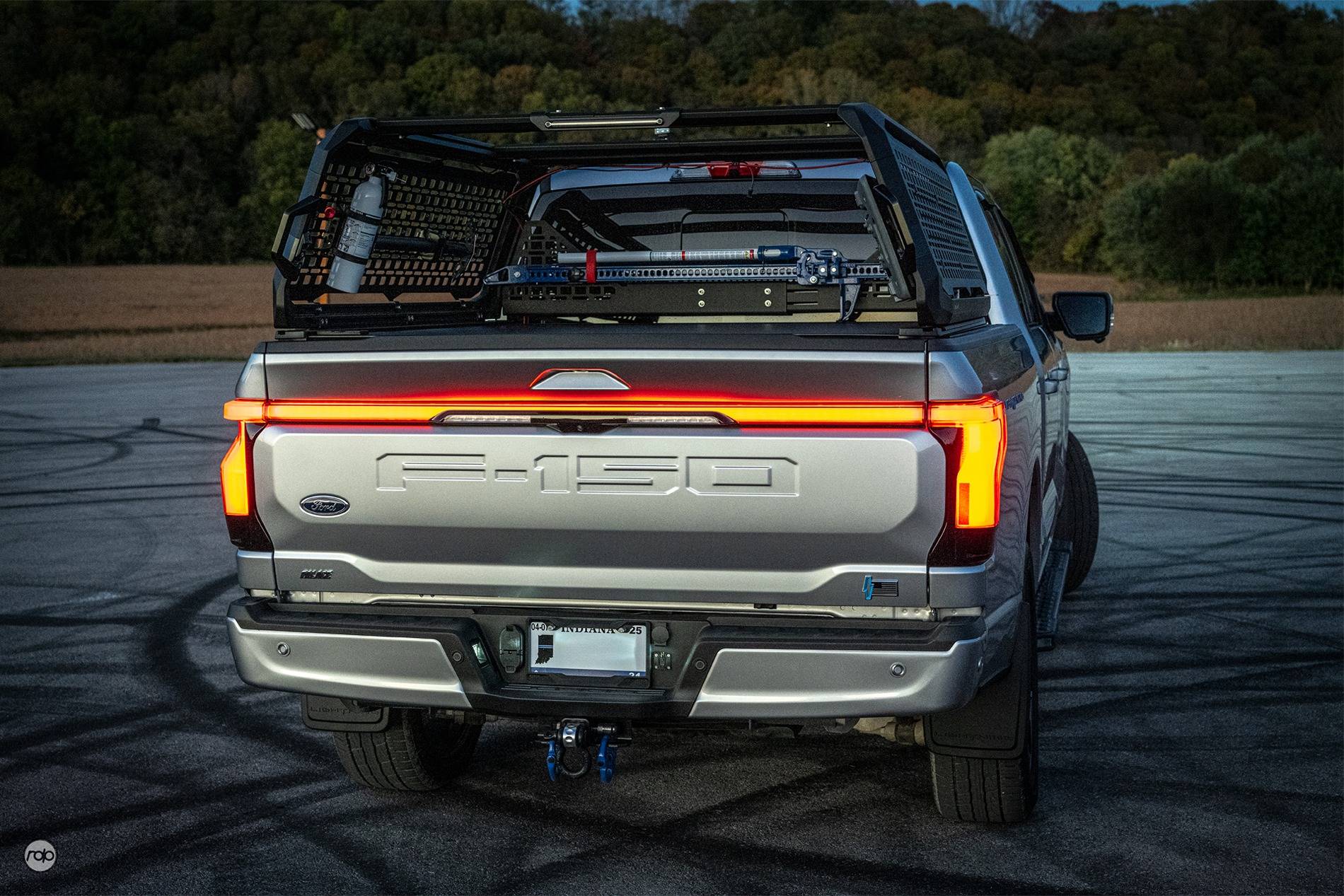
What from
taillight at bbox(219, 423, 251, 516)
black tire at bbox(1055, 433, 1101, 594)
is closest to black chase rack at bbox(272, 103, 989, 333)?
taillight at bbox(219, 423, 251, 516)

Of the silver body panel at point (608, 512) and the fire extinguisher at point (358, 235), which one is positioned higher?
the fire extinguisher at point (358, 235)

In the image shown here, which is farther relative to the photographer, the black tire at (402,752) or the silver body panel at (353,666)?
the black tire at (402,752)

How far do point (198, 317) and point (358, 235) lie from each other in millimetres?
46190

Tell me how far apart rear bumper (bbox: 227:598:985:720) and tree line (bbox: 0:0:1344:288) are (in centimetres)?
6122

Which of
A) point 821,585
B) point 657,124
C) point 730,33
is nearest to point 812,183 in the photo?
point 657,124

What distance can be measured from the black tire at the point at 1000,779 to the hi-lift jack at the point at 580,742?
926 millimetres

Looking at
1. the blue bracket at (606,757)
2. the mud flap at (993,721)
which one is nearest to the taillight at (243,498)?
the blue bracket at (606,757)

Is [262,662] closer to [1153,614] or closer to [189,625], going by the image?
[189,625]

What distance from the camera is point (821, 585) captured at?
370 cm

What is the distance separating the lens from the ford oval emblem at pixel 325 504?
155 inches

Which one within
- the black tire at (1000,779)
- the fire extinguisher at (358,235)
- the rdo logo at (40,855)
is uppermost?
the fire extinguisher at (358,235)

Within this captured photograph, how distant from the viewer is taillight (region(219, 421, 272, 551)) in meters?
4.02

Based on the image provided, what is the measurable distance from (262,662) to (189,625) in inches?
127

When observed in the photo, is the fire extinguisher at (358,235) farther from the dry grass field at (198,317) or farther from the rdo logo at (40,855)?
the dry grass field at (198,317)
